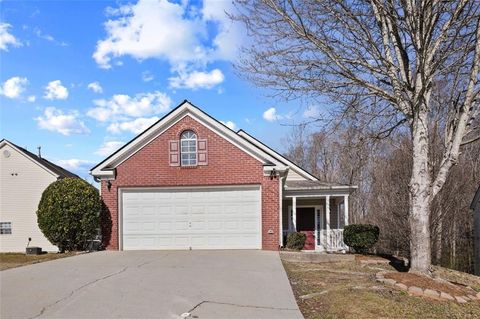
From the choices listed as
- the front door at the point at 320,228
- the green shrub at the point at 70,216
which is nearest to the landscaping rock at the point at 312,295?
the green shrub at the point at 70,216

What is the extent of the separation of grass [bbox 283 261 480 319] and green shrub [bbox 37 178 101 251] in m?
8.45

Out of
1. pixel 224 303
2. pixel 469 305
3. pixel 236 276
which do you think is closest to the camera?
pixel 224 303

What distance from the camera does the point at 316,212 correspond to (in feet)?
74.5

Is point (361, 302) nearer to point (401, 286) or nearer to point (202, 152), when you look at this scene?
point (401, 286)

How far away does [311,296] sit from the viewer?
8938 mm

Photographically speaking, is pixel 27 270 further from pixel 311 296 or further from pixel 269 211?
pixel 269 211

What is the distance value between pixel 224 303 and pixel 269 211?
352 inches

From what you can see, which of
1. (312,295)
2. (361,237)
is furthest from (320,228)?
(312,295)

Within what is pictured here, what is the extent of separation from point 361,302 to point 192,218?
9.56 m

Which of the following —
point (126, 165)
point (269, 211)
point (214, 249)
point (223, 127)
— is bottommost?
point (214, 249)

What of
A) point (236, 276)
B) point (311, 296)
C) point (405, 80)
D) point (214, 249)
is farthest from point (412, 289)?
point (214, 249)

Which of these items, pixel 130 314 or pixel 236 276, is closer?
pixel 130 314

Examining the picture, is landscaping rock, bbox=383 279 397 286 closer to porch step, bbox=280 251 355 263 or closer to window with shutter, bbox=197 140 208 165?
porch step, bbox=280 251 355 263

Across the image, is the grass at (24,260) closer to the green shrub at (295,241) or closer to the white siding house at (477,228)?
the green shrub at (295,241)
